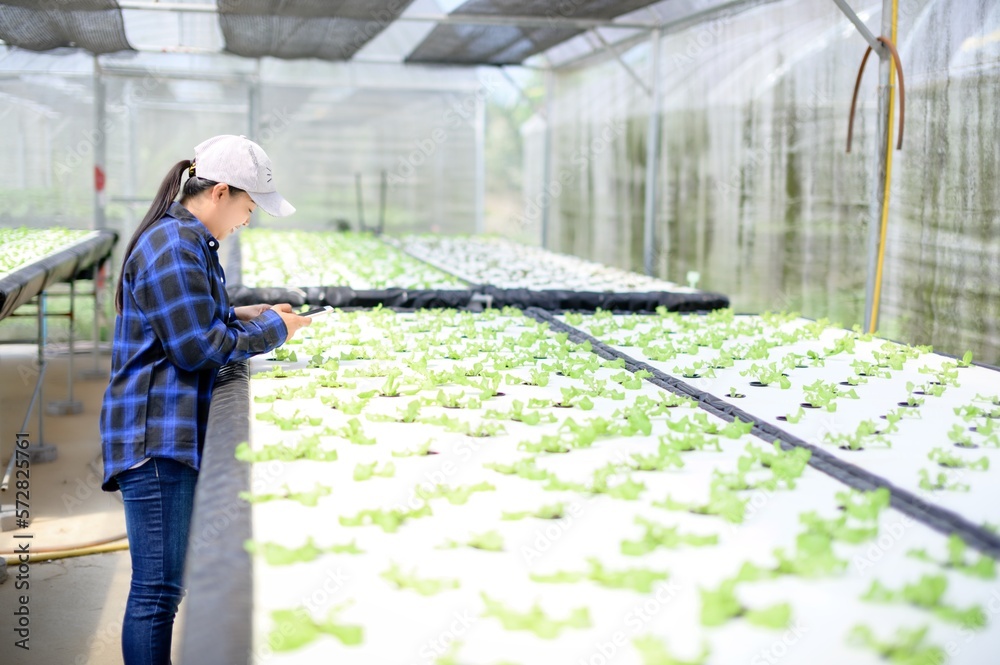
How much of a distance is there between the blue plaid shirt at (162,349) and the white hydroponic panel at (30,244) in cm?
224

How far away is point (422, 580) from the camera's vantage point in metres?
1.28

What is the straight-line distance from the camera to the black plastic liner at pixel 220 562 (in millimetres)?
1118

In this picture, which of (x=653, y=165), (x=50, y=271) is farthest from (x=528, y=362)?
(x=653, y=165)

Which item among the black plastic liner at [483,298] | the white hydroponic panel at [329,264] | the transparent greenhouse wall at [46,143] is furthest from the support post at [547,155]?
the black plastic liner at [483,298]

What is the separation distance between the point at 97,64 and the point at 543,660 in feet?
31.4

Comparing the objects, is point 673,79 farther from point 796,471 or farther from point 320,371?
point 796,471

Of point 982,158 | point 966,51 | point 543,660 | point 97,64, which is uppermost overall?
point 97,64

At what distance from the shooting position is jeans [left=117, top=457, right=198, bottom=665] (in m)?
2.20

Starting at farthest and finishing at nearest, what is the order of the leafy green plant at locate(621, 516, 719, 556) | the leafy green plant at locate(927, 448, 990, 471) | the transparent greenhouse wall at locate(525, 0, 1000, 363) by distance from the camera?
the transparent greenhouse wall at locate(525, 0, 1000, 363) < the leafy green plant at locate(927, 448, 990, 471) < the leafy green plant at locate(621, 516, 719, 556)

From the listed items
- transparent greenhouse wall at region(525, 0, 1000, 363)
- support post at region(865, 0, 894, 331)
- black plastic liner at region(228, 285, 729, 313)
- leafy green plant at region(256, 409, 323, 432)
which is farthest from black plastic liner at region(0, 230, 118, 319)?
transparent greenhouse wall at region(525, 0, 1000, 363)

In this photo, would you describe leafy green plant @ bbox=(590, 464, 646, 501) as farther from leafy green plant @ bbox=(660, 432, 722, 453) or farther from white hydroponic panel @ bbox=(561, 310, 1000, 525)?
white hydroponic panel @ bbox=(561, 310, 1000, 525)

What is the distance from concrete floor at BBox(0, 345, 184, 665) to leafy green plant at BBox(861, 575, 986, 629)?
2.24 meters

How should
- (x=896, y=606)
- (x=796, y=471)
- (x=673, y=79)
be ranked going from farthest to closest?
(x=673, y=79) < (x=796, y=471) < (x=896, y=606)

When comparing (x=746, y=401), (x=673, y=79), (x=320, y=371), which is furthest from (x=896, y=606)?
(x=673, y=79)
